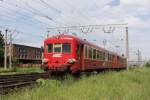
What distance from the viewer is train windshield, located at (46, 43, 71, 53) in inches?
763

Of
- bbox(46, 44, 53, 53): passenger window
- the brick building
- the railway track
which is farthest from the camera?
the brick building

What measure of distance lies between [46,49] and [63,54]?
139 centimetres

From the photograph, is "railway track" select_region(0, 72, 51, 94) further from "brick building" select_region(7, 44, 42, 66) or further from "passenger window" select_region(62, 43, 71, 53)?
"brick building" select_region(7, 44, 42, 66)

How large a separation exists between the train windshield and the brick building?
7518cm

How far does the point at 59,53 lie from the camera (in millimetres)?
19391

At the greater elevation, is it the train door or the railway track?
the train door

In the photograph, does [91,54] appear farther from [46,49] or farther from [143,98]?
[143,98]

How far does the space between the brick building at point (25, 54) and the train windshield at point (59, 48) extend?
247 ft

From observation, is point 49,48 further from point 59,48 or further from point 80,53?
point 80,53

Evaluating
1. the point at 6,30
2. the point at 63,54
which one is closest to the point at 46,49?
the point at 63,54

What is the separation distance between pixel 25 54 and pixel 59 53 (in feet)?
275

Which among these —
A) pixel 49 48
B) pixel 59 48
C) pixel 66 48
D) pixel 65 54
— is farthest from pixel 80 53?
pixel 49 48

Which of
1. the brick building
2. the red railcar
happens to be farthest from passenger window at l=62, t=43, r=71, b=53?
the brick building

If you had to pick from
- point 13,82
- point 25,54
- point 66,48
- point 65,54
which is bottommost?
point 13,82
